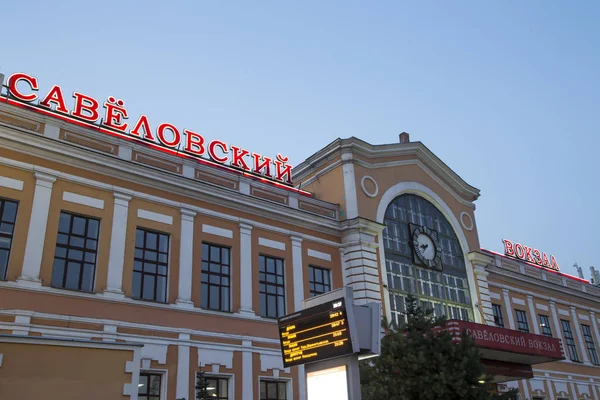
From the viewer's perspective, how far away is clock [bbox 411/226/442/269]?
32.8 meters

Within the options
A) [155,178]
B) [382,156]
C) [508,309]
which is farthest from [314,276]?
[508,309]

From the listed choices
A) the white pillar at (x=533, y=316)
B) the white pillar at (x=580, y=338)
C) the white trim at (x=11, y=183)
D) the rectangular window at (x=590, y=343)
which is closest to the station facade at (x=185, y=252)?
the white trim at (x=11, y=183)

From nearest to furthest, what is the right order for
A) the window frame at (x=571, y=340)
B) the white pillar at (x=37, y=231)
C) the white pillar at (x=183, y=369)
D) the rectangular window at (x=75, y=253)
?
the white pillar at (x=37, y=231)
the rectangular window at (x=75, y=253)
the white pillar at (x=183, y=369)
the window frame at (x=571, y=340)

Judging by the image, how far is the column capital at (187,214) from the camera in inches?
973

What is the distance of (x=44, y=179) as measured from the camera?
21281 millimetres

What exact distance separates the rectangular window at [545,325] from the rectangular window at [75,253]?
31.4 meters

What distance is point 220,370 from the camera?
23.3 m

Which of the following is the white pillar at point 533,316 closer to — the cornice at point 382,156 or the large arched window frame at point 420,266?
the large arched window frame at point 420,266

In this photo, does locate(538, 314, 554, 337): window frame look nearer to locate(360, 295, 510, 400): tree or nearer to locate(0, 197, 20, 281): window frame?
locate(360, 295, 510, 400): tree

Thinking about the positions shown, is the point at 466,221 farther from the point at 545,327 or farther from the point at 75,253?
the point at 75,253

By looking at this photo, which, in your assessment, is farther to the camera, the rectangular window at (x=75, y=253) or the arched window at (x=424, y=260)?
the arched window at (x=424, y=260)

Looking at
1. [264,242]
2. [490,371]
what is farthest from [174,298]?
[490,371]

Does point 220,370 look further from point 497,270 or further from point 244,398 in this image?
point 497,270

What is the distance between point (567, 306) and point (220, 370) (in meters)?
31.3
